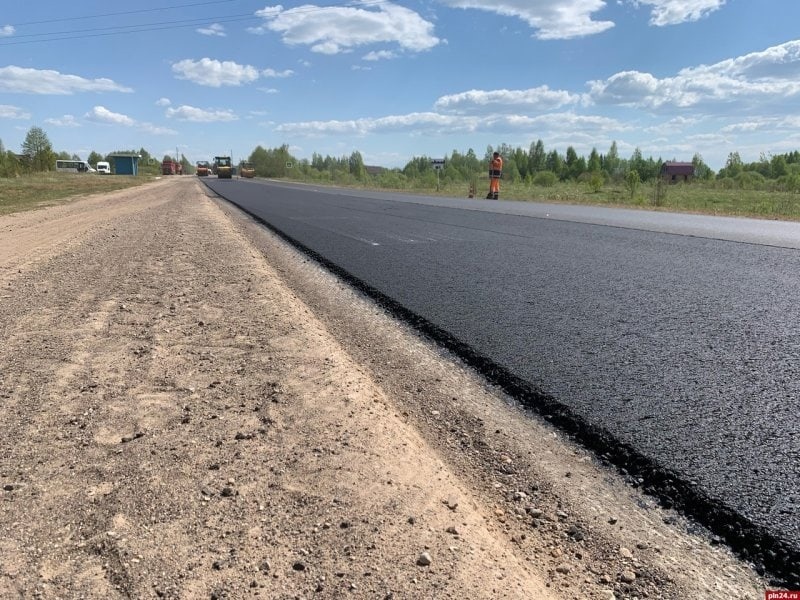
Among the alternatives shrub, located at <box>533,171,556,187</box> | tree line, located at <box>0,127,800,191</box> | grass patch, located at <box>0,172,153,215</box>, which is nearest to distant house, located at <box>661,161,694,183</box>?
tree line, located at <box>0,127,800,191</box>

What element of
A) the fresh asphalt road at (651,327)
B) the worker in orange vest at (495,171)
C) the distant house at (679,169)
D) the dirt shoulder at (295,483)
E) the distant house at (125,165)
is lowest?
the dirt shoulder at (295,483)

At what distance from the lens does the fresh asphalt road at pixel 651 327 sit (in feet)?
8.80

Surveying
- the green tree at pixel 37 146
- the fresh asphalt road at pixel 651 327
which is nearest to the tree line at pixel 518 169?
the green tree at pixel 37 146

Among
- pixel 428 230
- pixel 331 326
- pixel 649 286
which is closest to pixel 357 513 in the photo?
pixel 331 326

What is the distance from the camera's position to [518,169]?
98.7 m

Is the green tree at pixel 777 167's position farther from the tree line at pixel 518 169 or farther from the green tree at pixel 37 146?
the green tree at pixel 37 146

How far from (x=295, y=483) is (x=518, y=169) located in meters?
101

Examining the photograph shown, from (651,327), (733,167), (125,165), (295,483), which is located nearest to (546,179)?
(733,167)

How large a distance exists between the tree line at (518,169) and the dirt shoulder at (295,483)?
40877 mm

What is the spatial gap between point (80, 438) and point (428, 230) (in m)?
9.63

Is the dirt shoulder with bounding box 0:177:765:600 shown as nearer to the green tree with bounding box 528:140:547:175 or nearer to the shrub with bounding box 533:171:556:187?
the shrub with bounding box 533:171:556:187

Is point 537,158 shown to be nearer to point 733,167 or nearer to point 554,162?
point 554,162

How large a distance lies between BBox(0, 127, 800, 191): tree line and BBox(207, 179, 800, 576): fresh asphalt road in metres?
35.2

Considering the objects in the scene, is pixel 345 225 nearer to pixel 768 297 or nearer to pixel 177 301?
pixel 177 301
